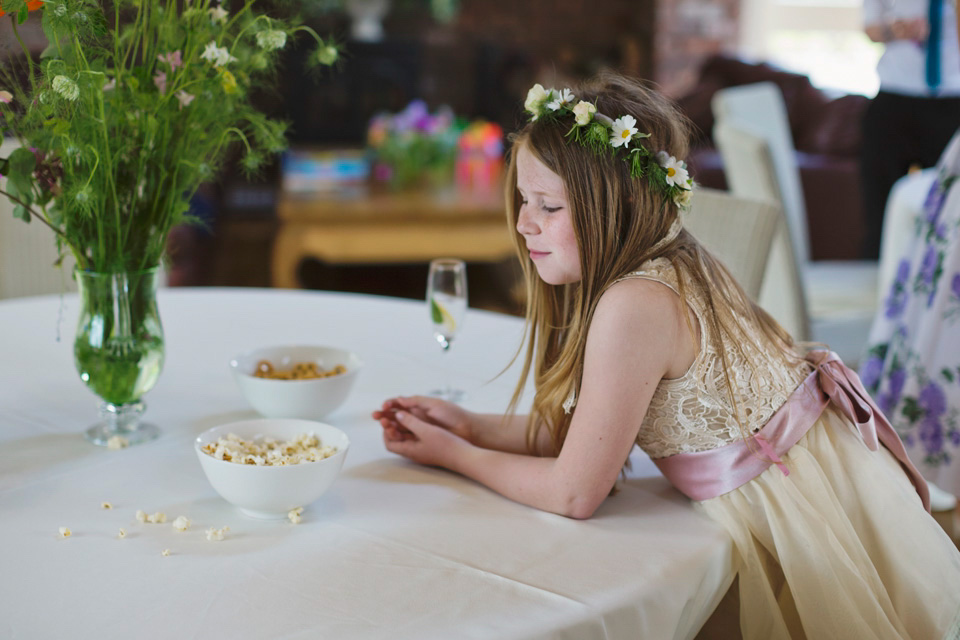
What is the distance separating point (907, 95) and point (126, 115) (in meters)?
2.84

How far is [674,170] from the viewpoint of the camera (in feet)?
3.37

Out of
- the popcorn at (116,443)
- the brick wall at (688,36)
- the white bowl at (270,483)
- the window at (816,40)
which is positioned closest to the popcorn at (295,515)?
the white bowl at (270,483)

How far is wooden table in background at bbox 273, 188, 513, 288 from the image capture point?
4.09m

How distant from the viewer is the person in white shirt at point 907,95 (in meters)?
2.94

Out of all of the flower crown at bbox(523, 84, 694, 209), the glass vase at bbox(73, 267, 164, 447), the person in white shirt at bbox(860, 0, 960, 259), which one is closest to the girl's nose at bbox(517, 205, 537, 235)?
the flower crown at bbox(523, 84, 694, 209)

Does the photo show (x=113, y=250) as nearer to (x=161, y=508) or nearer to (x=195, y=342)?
(x=161, y=508)

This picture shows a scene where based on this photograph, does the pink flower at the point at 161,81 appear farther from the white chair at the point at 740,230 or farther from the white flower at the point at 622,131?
the white chair at the point at 740,230

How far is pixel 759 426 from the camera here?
1.08 meters

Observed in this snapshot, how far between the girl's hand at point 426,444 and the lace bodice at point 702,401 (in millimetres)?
227

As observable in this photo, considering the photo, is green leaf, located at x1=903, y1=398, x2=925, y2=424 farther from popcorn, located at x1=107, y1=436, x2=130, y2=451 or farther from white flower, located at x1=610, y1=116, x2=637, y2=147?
popcorn, located at x1=107, y1=436, x2=130, y2=451

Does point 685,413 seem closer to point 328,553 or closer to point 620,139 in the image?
point 620,139

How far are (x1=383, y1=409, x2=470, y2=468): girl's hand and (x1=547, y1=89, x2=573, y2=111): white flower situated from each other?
397 mm

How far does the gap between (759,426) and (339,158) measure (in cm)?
398

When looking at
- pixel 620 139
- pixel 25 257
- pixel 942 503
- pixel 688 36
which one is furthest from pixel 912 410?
pixel 688 36
